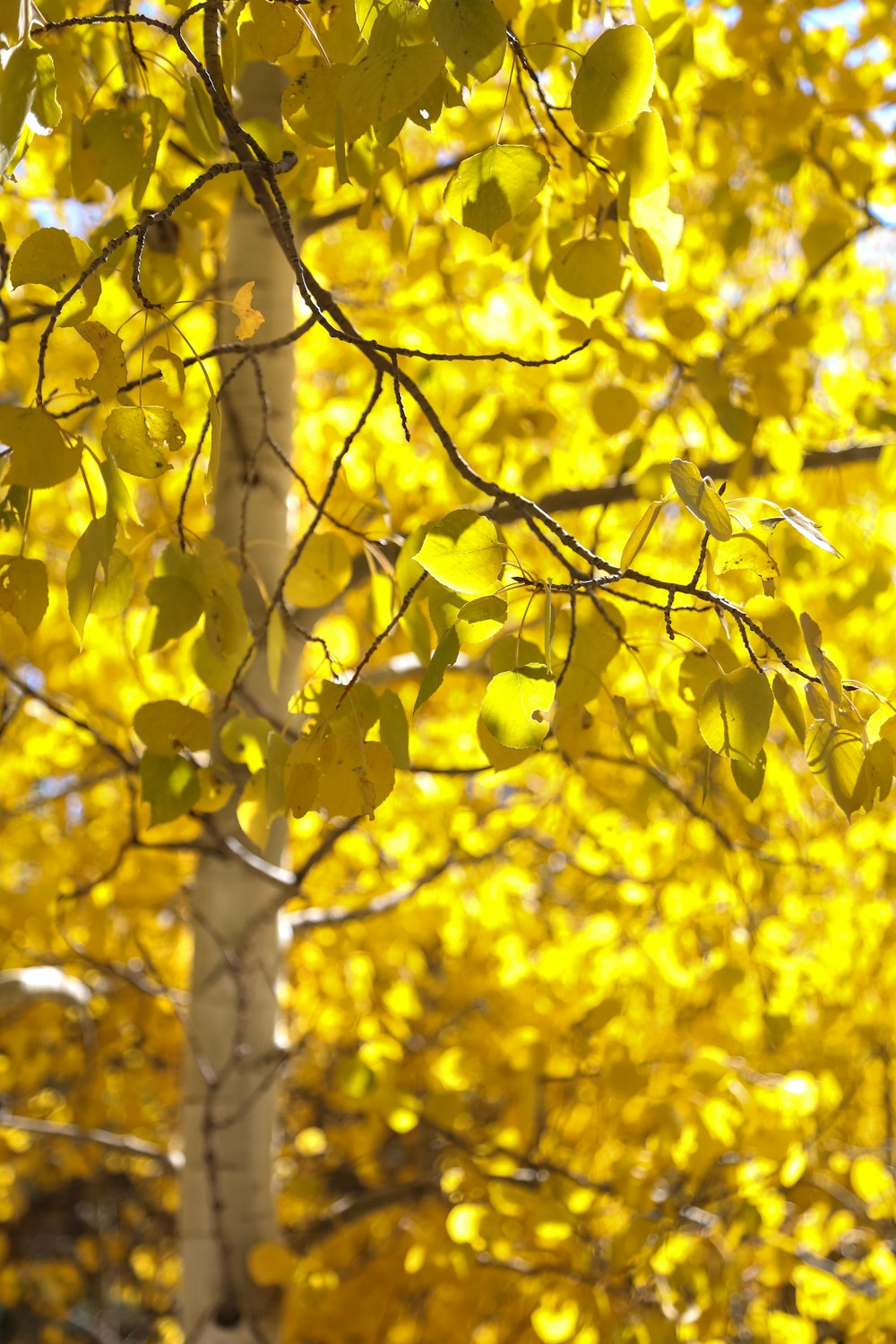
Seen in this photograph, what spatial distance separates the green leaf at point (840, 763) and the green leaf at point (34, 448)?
494mm

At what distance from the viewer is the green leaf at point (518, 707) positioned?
61 centimetres

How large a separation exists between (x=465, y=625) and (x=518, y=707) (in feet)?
0.20

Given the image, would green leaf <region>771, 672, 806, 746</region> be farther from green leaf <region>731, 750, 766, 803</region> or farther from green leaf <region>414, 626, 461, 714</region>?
green leaf <region>414, 626, 461, 714</region>

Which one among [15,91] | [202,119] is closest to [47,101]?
[15,91]

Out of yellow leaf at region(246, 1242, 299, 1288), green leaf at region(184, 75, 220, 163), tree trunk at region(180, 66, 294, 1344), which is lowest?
yellow leaf at region(246, 1242, 299, 1288)

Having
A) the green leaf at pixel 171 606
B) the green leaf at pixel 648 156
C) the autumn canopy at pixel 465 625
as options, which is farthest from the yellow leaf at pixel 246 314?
the green leaf at pixel 648 156

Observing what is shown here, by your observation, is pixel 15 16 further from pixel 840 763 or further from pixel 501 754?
pixel 840 763

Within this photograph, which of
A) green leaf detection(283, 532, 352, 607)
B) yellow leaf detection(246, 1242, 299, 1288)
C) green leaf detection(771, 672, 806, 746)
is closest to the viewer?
green leaf detection(771, 672, 806, 746)

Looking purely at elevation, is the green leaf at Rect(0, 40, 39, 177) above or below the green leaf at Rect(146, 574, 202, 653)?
above

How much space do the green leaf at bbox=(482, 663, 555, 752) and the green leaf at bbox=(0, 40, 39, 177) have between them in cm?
45

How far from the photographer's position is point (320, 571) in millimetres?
844

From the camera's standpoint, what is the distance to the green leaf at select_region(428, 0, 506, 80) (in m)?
0.52

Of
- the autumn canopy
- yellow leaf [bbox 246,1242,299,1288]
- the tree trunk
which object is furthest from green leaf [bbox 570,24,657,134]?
yellow leaf [bbox 246,1242,299,1288]

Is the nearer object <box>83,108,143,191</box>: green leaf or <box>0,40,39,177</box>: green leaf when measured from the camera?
<box>0,40,39,177</box>: green leaf
